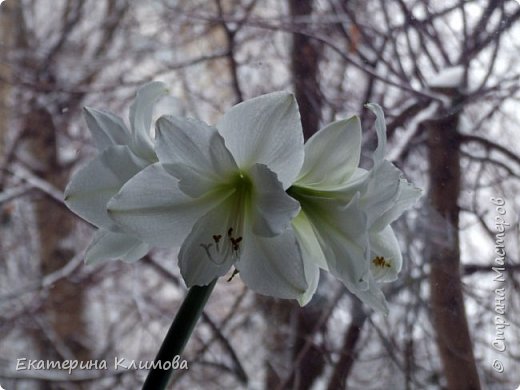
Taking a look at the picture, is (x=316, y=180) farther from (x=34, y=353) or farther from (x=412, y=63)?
(x=34, y=353)

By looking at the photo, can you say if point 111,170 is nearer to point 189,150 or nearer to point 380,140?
point 189,150

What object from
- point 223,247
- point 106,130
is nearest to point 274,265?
point 223,247

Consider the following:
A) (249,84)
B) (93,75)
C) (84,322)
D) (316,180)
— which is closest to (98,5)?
(93,75)

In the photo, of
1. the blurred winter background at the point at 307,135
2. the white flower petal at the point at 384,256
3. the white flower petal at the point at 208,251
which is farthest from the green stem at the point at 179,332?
the blurred winter background at the point at 307,135

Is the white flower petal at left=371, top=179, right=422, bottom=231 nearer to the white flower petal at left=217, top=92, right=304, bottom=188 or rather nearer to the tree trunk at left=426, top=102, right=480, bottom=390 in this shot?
the white flower petal at left=217, top=92, right=304, bottom=188

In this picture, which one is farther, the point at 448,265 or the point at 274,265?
the point at 448,265

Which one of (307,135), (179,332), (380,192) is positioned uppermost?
Result: (307,135)
